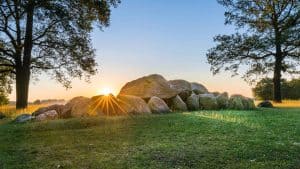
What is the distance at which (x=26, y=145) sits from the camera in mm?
9828

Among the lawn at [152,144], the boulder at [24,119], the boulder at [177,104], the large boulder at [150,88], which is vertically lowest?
the lawn at [152,144]

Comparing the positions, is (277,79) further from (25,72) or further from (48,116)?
(48,116)

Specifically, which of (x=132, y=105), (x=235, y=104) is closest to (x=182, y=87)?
(x=235, y=104)

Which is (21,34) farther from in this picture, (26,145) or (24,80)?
(26,145)

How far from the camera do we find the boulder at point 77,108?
15.3 m

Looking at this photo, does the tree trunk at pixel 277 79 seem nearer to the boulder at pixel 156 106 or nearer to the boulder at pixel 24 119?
the boulder at pixel 156 106

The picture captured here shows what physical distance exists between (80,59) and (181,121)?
13.3 meters

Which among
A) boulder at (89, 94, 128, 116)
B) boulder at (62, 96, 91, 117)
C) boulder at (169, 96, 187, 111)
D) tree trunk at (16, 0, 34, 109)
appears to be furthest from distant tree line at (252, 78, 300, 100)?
boulder at (62, 96, 91, 117)

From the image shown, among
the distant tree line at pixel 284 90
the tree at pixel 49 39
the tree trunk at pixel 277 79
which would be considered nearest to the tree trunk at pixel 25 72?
the tree at pixel 49 39

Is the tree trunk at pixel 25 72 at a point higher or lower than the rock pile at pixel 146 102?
higher

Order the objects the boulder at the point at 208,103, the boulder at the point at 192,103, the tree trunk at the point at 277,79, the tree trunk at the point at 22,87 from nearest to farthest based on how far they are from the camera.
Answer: the boulder at the point at 192,103 < the boulder at the point at 208,103 < the tree trunk at the point at 22,87 < the tree trunk at the point at 277,79

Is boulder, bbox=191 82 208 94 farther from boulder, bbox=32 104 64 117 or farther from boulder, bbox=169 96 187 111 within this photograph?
boulder, bbox=32 104 64 117

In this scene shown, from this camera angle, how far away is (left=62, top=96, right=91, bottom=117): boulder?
15337 millimetres

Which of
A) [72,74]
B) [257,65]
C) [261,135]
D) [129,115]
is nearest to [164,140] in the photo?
[261,135]
